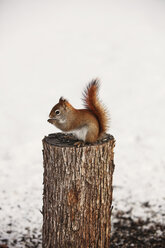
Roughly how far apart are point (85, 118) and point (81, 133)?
4.5 inches

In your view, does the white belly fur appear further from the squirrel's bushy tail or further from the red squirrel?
the squirrel's bushy tail

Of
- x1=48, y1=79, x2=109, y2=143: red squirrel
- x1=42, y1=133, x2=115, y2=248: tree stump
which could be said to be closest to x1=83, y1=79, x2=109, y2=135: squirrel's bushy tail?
x1=48, y1=79, x2=109, y2=143: red squirrel

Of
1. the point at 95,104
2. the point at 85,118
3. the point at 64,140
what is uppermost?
the point at 95,104

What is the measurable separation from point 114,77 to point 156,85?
113 centimetres

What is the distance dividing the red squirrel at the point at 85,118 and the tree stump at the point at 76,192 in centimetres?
8

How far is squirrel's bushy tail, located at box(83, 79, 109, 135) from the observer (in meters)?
2.38

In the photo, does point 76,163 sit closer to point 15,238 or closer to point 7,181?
point 15,238

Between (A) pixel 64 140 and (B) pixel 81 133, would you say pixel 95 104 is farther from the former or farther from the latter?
(A) pixel 64 140

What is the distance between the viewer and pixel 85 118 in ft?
7.77

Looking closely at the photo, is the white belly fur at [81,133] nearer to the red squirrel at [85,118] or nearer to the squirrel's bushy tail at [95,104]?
the red squirrel at [85,118]

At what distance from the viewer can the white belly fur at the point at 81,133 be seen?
2.36 m

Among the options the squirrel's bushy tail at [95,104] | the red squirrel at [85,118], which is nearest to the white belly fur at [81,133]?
the red squirrel at [85,118]

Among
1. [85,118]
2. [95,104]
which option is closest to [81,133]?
[85,118]

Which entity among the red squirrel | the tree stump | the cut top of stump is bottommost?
the tree stump
